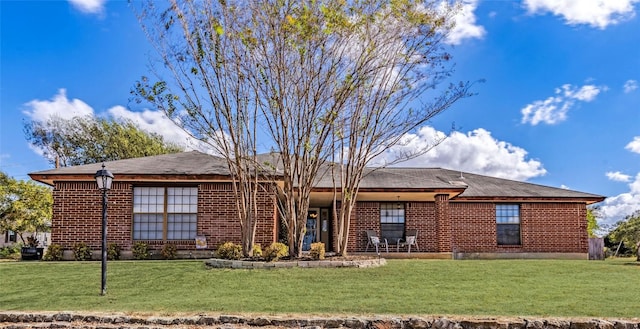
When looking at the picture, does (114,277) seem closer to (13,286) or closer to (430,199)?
(13,286)

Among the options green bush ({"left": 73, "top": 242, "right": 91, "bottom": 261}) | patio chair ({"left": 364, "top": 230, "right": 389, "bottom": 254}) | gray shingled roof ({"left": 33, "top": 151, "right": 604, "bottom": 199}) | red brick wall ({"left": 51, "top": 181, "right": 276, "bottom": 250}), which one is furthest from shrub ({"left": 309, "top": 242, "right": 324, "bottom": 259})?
green bush ({"left": 73, "top": 242, "right": 91, "bottom": 261})

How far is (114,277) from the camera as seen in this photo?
43.3 feet

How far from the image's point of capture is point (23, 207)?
28062 millimetres

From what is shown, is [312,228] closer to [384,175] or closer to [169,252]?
[384,175]

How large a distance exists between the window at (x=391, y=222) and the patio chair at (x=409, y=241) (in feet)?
1.17

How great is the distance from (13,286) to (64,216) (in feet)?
18.9

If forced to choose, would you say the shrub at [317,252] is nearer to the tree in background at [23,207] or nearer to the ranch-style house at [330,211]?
the ranch-style house at [330,211]

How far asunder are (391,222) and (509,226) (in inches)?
182

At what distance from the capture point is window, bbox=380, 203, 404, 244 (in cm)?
2231

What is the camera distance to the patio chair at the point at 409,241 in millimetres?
20703

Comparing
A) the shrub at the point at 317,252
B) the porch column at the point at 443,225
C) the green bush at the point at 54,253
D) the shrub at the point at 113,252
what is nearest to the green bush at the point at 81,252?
the green bush at the point at 54,253

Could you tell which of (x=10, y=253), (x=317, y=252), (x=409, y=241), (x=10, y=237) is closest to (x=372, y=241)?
(x=409, y=241)

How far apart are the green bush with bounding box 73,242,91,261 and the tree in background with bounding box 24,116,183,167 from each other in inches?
961

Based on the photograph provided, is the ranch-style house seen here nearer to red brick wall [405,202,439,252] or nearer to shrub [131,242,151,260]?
red brick wall [405,202,439,252]
